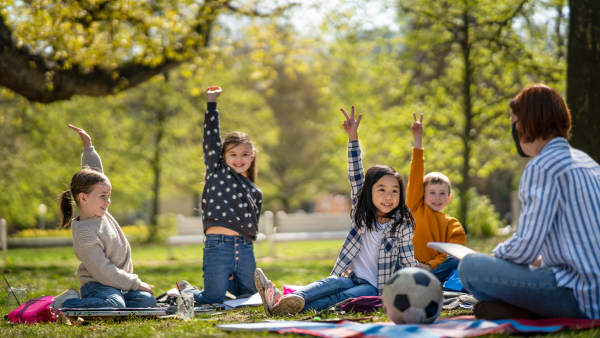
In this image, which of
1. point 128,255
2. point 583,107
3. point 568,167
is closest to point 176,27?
point 128,255

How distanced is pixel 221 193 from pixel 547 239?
3.16m

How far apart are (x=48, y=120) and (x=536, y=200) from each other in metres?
16.7

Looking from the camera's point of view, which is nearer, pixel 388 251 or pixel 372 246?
pixel 388 251

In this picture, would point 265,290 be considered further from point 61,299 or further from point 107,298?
point 61,299

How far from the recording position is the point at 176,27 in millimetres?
9773

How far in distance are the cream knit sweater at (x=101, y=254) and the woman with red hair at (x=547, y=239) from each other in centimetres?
285

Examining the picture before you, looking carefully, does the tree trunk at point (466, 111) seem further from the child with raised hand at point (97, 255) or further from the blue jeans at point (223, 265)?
the child with raised hand at point (97, 255)

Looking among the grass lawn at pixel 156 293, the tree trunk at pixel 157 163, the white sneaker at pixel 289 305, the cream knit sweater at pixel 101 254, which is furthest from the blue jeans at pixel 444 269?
the tree trunk at pixel 157 163

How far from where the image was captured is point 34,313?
4.35 metres

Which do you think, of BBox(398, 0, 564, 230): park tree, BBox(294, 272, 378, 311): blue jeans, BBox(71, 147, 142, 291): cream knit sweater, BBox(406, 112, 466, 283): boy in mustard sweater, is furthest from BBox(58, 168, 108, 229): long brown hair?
BBox(398, 0, 564, 230): park tree

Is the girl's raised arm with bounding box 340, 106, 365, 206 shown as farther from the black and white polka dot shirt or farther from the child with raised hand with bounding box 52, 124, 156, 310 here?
the child with raised hand with bounding box 52, 124, 156, 310

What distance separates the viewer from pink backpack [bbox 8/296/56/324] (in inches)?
170

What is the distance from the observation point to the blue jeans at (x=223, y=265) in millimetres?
5352

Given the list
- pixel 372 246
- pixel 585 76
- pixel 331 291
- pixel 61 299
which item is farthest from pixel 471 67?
pixel 61 299
